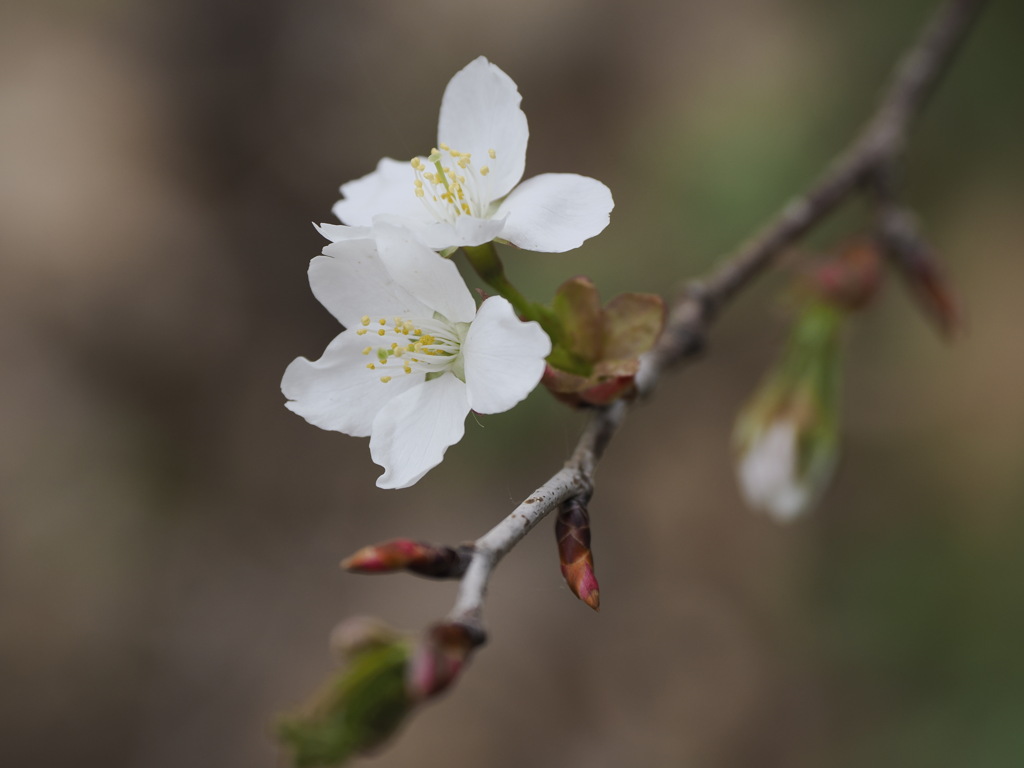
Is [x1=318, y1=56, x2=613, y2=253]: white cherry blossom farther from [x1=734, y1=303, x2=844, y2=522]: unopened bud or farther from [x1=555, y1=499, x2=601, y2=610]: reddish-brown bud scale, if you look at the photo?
[x1=734, y1=303, x2=844, y2=522]: unopened bud

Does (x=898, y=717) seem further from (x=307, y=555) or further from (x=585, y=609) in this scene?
(x=307, y=555)

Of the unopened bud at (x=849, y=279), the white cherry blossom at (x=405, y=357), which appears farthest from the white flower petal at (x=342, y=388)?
the unopened bud at (x=849, y=279)

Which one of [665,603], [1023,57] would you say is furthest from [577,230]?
[1023,57]

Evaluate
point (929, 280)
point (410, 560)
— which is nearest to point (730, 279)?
point (929, 280)

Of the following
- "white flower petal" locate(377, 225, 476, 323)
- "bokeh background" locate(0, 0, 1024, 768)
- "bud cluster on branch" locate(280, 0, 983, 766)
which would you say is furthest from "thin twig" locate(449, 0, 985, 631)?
"bokeh background" locate(0, 0, 1024, 768)

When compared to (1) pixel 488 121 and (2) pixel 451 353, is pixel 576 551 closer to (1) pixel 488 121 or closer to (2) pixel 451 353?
(2) pixel 451 353

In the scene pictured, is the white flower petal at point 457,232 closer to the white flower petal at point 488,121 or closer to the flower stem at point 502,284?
the flower stem at point 502,284
